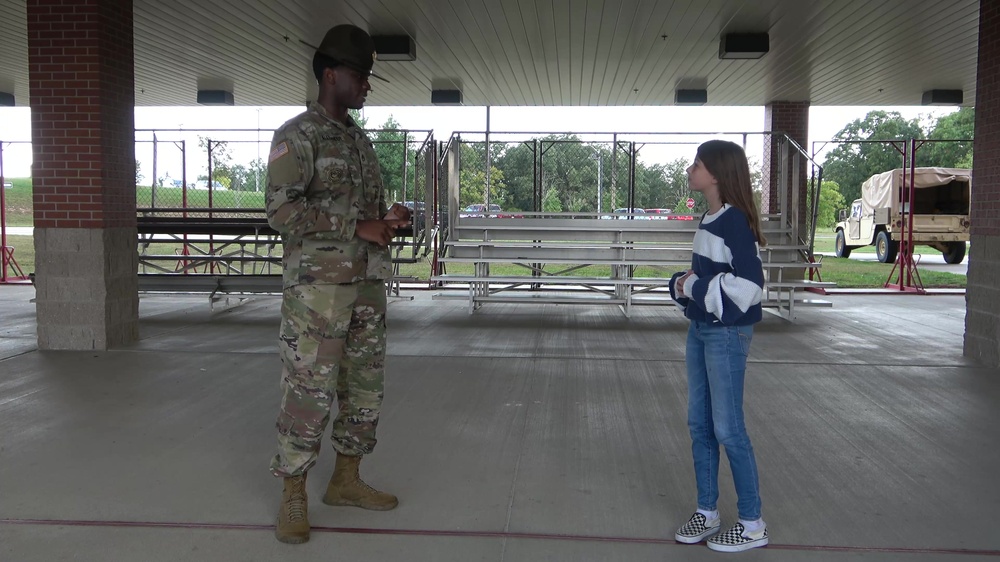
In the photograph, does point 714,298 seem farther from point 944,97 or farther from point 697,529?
point 944,97

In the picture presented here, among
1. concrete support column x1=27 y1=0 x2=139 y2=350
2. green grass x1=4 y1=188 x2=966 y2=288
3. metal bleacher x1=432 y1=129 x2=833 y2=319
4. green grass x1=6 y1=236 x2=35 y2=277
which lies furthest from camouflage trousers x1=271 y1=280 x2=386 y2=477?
green grass x1=6 y1=236 x2=35 y2=277

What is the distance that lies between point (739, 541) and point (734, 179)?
1.42 metres

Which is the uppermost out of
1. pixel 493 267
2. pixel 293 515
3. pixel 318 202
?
pixel 318 202

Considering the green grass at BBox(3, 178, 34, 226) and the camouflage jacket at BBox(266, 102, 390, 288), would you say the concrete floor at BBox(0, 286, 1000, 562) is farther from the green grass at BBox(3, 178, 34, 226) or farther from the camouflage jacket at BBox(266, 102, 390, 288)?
the green grass at BBox(3, 178, 34, 226)

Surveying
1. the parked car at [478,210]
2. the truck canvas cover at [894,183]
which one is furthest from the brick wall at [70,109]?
the truck canvas cover at [894,183]

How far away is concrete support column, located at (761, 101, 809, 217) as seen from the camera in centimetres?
1373

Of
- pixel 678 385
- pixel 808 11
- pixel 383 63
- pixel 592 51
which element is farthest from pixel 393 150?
pixel 678 385

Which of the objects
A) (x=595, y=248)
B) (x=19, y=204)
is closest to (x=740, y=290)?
(x=595, y=248)

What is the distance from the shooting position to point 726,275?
2.84 m

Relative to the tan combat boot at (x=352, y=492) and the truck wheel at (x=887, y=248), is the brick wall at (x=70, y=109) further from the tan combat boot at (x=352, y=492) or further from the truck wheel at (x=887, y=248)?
the truck wheel at (x=887, y=248)

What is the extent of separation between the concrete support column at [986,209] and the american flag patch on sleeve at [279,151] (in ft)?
21.7

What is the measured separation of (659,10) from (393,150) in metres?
9.42

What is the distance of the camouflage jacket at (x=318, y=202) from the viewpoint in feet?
9.57

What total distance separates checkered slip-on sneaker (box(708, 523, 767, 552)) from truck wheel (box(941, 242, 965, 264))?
849 inches
